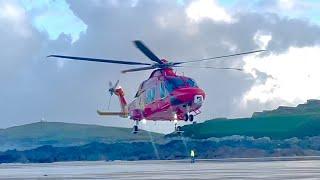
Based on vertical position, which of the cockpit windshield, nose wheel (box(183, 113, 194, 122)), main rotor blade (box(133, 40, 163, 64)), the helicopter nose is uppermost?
main rotor blade (box(133, 40, 163, 64))

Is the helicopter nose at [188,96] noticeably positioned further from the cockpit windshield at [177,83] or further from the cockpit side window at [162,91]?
the cockpit side window at [162,91]

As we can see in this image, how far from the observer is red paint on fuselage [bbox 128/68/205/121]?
9050 centimetres

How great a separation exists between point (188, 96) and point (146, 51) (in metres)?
9.99

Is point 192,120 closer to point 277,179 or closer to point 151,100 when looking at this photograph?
point 151,100

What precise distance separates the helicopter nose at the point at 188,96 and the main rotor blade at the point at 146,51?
7642 millimetres

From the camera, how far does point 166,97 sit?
306 feet

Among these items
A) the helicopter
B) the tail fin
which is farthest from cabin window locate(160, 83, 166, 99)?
the tail fin

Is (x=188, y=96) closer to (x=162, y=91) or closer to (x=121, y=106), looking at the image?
(x=162, y=91)

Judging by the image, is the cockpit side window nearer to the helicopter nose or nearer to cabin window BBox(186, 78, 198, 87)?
the helicopter nose

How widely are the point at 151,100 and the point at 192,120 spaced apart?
9.10 m

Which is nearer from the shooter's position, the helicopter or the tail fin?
the helicopter

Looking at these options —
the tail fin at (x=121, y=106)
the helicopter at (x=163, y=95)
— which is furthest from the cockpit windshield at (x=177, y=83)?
the tail fin at (x=121, y=106)

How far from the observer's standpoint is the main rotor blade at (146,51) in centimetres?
9294

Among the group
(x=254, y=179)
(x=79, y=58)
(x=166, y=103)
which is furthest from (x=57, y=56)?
(x=254, y=179)
